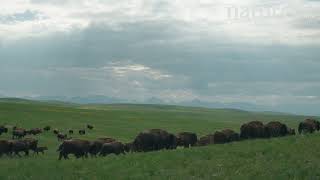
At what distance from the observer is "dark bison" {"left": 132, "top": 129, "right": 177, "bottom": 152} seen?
3853 centimetres

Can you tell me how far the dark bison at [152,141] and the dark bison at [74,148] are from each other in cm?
369

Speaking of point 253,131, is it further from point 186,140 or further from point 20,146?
point 20,146

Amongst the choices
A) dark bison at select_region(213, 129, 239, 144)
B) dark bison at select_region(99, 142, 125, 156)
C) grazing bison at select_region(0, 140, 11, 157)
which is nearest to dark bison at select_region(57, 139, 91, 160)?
dark bison at select_region(99, 142, 125, 156)

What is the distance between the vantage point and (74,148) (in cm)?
3588

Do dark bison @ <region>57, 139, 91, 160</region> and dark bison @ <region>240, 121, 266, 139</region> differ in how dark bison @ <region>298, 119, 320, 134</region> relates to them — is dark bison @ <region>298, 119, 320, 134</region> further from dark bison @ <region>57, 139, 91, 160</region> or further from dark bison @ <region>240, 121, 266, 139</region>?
dark bison @ <region>57, 139, 91, 160</region>

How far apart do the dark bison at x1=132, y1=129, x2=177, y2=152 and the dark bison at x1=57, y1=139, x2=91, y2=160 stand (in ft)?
12.1

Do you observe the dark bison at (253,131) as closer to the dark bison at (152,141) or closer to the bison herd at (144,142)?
the bison herd at (144,142)

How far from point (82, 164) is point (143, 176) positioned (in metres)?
6.45

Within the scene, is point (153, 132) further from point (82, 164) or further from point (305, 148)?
point (305, 148)

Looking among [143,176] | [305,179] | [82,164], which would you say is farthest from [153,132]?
[305,179]

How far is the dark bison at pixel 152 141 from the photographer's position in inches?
1517

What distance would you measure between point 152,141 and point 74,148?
6.11m

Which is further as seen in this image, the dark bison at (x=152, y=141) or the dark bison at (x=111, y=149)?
the dark bison at (x=152, y=141)

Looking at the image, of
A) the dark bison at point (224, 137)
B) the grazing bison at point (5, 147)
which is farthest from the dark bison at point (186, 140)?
the grazing bison at point (5, 147)
